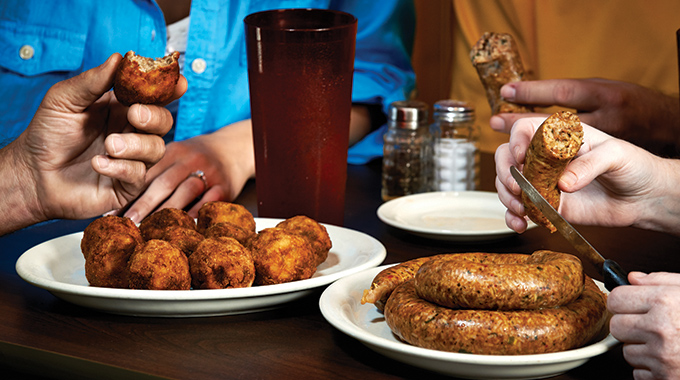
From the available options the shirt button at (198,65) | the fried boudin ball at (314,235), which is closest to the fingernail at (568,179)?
the fried boudin ball at (314,235)

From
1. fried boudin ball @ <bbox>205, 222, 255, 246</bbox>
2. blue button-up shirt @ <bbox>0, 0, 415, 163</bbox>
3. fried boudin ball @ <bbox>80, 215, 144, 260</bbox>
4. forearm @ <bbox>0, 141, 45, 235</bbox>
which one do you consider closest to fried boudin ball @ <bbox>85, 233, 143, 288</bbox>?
fried boudin ball @ <bbox>80, 215, 144, 260</bbox>

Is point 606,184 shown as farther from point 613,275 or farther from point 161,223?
point 161,223

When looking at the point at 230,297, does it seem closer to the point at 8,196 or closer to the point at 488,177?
the point at 8,196

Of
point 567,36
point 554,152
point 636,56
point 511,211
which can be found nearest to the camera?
point 554,152

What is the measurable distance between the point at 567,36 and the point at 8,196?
2.76 metres

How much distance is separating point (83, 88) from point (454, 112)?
3.26ft

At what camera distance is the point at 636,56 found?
3162 mm

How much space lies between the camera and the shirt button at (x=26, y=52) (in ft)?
A: 7.54

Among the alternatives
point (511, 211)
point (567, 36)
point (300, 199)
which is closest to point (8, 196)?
point (300, 199)

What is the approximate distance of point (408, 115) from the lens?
183 centimetres

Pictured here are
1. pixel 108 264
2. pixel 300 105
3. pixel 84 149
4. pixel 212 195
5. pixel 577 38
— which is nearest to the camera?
pixel 108 264

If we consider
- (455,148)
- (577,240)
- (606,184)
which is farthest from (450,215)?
(577,240)

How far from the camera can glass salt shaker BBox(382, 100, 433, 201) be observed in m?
1.83

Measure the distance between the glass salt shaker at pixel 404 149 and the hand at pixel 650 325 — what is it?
103cm
